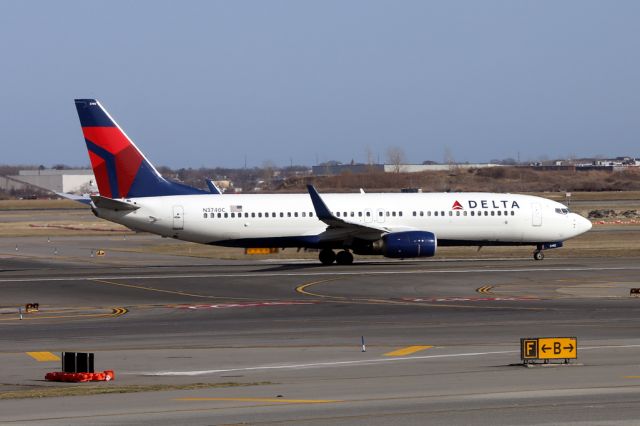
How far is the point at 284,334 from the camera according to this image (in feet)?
98.5

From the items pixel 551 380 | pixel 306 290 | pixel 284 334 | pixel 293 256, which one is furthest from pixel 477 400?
pixel 293 256

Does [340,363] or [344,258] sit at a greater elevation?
[344,258]

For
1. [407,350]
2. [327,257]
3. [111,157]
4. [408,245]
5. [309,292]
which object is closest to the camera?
[407,350]

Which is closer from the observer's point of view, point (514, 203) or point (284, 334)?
point (284, 334)

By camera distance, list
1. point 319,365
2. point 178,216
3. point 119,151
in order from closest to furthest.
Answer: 1. point 319,365
2. point 119,151
3. point 178,216

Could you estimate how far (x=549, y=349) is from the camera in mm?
23156

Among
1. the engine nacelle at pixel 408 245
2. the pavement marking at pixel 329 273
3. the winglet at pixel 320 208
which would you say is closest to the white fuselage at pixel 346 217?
the engine nacelle at pixel 408 245

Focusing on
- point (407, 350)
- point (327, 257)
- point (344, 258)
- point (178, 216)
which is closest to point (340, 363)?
point (407, 350)

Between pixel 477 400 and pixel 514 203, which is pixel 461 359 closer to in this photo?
pixel 477 400

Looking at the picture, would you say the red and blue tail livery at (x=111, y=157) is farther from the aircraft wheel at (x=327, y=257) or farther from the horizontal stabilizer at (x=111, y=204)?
the aircraft wheel at (x=327, y=257)

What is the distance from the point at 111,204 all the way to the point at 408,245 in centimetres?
1362

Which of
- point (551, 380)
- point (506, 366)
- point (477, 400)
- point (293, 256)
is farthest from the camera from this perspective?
point (293, 256)

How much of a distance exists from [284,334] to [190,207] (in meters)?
23.1

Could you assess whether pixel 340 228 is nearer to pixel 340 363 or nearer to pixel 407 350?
pixel 407 350
